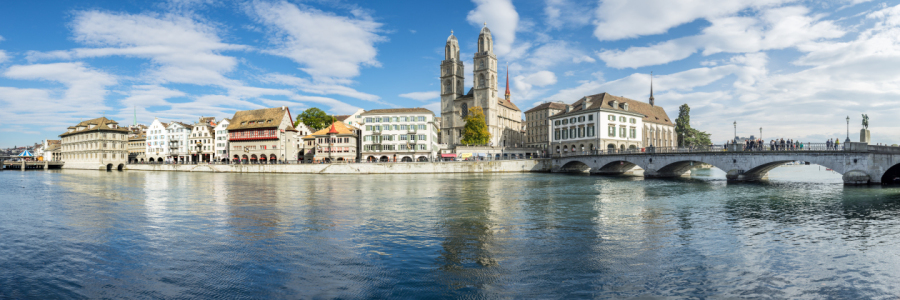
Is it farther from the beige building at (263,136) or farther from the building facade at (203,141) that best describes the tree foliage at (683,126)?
the building facade at (203,141)

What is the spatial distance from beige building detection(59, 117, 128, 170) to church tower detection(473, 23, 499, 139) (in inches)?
3389

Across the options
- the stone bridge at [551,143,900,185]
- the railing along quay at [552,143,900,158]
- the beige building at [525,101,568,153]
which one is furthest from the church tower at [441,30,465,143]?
the railing along quay at [552,143,900,158]

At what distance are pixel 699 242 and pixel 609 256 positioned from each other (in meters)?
4.38

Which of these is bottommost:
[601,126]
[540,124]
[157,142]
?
[157,142]

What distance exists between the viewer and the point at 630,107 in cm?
8956

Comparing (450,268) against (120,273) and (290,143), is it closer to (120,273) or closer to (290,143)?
(120,273)

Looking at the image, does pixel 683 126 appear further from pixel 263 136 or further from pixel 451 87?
pixel 263 136

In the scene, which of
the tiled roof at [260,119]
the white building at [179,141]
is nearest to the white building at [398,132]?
the tiled roof at [260,119]

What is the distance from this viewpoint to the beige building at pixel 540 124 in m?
113

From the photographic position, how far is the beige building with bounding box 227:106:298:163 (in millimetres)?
95438

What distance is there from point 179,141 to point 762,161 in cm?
12393

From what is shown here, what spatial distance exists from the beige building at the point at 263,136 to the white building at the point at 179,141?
22.3 metres

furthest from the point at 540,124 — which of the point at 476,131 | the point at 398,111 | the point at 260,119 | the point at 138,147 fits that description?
the point at 138,147

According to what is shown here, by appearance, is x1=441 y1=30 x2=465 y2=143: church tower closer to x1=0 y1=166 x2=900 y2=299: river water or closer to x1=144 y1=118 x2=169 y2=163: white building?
x1=144 y1=118 x2=169 y2=163: white building
